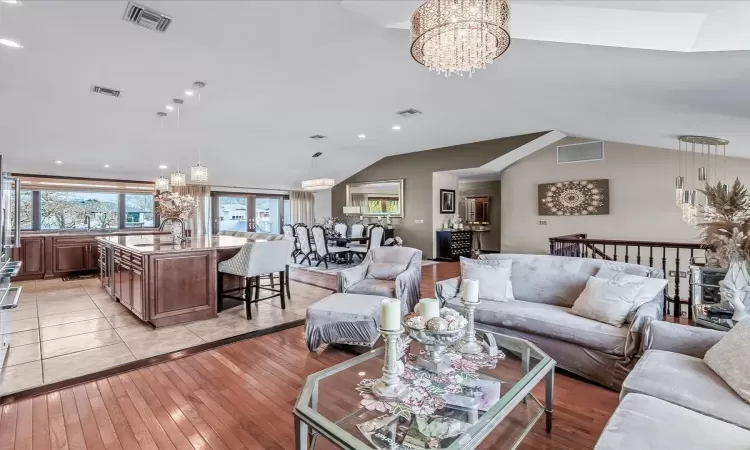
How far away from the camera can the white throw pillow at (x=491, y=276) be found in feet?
10.3

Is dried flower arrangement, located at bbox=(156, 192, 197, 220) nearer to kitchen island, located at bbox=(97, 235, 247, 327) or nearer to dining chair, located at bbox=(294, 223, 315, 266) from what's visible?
kitchen island, located at bbox=(97, 235, 247, 327)

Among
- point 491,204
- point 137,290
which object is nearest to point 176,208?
point 137,290

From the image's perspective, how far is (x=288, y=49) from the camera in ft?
10.9

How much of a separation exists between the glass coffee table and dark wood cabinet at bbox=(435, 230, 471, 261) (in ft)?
21.7

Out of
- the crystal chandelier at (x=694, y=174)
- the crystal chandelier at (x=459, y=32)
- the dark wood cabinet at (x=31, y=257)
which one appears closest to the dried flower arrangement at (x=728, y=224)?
the crystal chandelier at (x=459, y=32)

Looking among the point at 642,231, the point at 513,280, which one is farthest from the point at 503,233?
the point at 513,280

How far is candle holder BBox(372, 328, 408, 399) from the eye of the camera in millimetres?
1646

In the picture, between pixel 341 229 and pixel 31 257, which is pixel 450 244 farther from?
pixel 31 257

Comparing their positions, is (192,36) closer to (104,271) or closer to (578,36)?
(578,36)

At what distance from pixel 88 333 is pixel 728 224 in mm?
5518

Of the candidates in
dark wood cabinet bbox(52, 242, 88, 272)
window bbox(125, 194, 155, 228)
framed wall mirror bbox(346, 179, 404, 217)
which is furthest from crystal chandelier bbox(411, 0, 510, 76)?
window bbox(125, 194, 155, 228)

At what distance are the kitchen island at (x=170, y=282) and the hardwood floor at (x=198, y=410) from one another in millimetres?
1018

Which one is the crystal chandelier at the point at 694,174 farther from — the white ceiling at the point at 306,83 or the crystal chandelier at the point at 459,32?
the crystal chandelier at the point at 459,32

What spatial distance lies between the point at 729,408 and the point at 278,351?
2.95 meters
